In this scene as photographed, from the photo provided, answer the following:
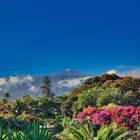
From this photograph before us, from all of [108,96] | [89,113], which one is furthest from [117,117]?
[108,96]

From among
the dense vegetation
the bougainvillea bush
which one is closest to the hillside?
the dense vegetation

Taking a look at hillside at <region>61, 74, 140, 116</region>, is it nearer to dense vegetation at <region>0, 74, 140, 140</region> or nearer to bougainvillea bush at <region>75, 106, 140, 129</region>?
dense vegetation at <region>0, 74, 140, 140</region>

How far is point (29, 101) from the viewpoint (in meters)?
75.4

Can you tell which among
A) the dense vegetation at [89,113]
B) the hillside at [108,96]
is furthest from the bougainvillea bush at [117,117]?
the hillside at [108,96]

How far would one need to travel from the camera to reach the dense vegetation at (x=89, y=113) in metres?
32.3

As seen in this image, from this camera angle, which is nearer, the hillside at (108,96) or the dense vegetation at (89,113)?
the dense vegetation at (89,113)

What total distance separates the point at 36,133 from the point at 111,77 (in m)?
65.5

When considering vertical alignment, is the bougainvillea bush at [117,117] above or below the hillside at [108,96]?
below

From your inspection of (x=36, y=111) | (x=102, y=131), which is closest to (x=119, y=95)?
(x=36, y=111)

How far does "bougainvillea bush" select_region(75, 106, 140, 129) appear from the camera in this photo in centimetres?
4512

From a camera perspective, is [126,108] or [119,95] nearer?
[126,108]

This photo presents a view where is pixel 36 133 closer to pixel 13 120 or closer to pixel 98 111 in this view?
pixel 98 111

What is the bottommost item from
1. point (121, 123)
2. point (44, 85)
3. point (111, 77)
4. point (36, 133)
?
point (36, 133)

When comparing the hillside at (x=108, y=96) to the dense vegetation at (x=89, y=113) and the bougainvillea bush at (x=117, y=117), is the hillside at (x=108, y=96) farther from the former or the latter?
the bougainvillea bush at (x=117, y=117)
